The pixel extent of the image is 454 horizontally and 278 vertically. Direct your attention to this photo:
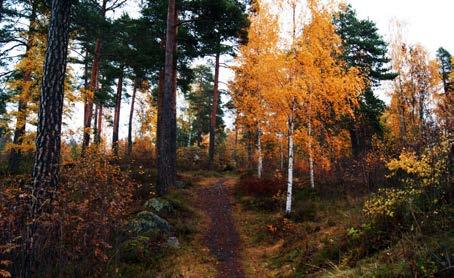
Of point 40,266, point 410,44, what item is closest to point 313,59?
point 40,266

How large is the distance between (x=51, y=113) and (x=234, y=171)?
1876 cm

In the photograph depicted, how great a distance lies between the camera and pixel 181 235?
32.8ft

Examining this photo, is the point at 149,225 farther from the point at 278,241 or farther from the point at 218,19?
the point at 218,19

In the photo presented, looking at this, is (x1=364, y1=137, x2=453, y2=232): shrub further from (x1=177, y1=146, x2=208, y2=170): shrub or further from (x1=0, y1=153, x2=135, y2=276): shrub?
(x1=177, y1=146, x2=208, y2=170): shrub

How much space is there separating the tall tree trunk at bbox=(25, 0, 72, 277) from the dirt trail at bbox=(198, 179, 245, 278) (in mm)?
4278

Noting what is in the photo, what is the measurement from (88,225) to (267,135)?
15.6 m

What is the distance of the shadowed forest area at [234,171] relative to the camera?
17.0ft

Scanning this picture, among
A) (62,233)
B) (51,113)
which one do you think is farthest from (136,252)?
(51,113)

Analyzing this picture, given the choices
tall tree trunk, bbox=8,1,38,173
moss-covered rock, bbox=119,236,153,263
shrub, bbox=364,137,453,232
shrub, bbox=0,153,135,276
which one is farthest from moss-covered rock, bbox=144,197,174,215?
shrub, bbox=364,137,453,232

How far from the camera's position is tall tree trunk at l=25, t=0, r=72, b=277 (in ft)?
17.8

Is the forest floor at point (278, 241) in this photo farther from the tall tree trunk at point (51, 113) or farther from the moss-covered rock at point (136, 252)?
the tall tree trunk at point (51, 113)

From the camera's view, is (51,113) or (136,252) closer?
(51,113)

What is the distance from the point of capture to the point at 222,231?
11.3 meters

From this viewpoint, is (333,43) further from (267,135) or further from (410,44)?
(410,44)
